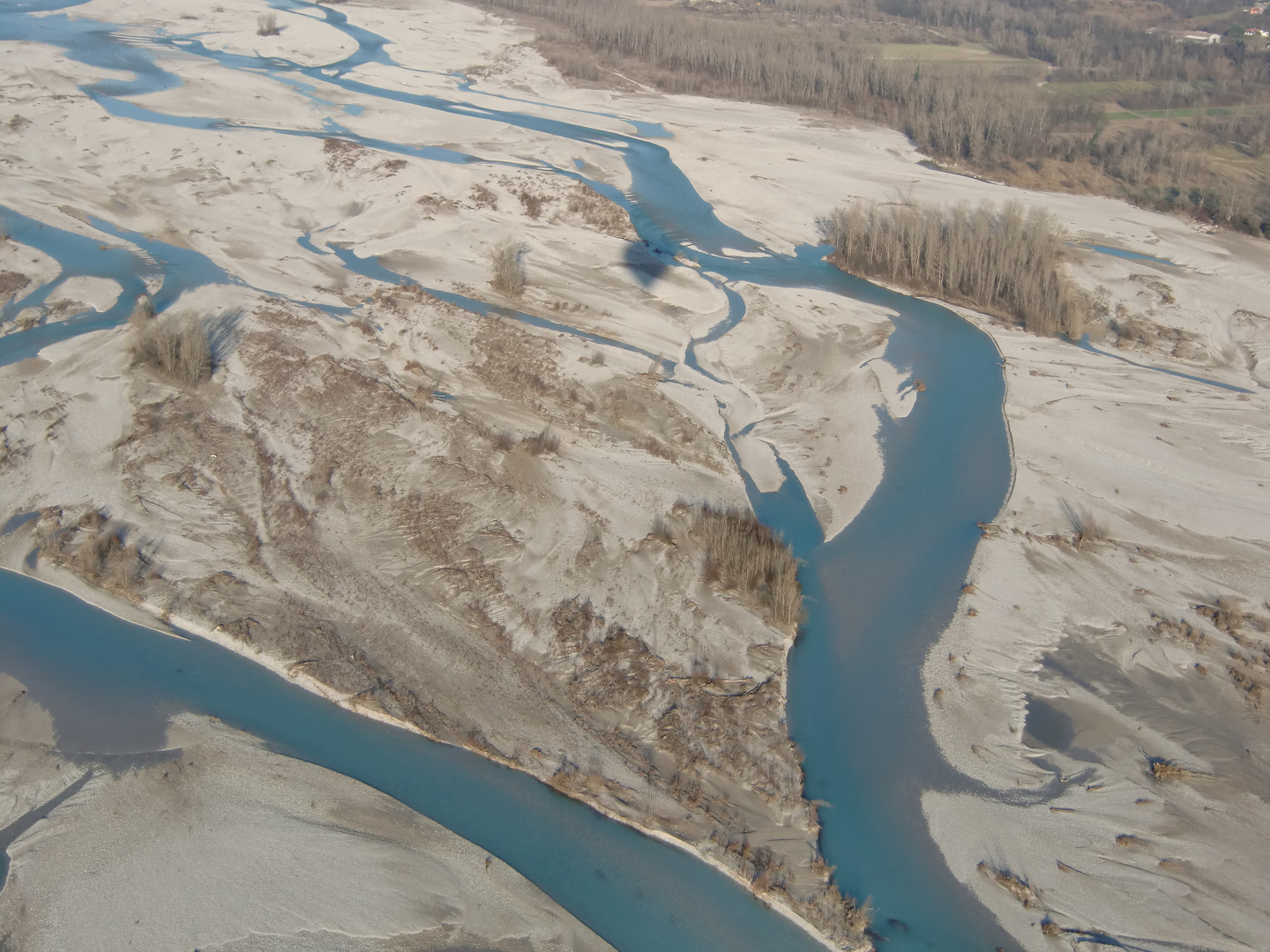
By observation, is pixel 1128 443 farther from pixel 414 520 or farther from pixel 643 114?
pixel 643 114

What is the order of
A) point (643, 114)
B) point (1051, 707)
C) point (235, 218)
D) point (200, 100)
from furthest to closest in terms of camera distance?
point (643, 114) < point (200, 100) < point (235, 218) < point (1051, 707)

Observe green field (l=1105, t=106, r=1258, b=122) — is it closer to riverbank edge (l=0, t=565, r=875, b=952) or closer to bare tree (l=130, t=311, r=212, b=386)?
riverbank edge (l=0, t=565, r=875, b=952)

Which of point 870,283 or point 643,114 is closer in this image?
point 870,283

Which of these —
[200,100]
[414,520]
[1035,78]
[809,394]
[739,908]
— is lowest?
[739,908]

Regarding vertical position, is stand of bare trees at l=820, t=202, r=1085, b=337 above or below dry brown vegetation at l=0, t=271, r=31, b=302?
above

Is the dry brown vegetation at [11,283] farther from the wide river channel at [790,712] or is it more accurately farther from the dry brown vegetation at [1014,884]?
the dry brown vegetation at [1014,884]

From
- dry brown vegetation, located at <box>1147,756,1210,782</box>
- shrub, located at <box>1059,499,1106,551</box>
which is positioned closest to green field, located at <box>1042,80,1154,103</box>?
shrub, located at <box>1059,499,1106,551</box>

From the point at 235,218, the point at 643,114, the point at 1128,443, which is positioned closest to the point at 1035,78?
the point at 643,114
